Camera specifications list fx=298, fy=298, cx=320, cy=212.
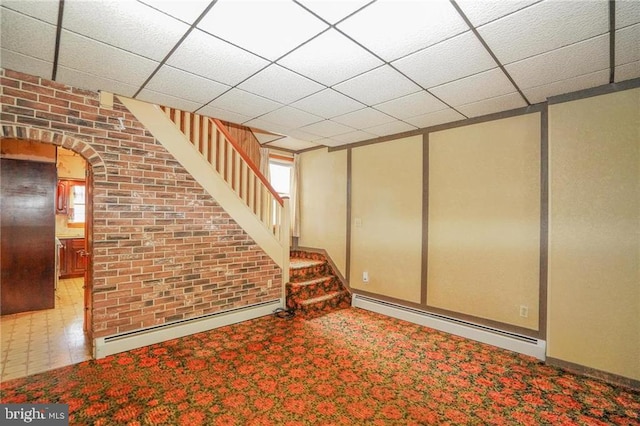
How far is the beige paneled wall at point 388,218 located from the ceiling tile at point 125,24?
336 centimetres

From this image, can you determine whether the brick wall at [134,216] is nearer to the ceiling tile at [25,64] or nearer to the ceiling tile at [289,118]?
the ceiling tile at [25,64]

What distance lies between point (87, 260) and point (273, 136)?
326 centimetres

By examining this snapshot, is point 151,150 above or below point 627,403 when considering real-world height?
above

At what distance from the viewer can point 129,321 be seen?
3264 millimetres

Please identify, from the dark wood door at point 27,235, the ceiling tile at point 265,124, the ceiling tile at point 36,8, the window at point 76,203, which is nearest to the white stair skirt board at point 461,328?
the ceiling tile at point 265,124

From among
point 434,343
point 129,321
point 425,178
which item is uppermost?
point 425,178

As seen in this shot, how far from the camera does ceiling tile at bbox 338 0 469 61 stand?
1827mm

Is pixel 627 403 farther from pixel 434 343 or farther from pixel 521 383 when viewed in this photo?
pixel 434 343

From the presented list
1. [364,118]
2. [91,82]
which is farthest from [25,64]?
[364,118]

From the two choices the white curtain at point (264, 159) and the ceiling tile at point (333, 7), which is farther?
the white curtain at point (264, 159)

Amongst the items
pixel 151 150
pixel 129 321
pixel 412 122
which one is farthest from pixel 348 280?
pixel 151 150

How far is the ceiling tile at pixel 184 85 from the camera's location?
269 centimetres

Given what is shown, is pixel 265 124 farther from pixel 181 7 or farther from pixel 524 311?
pixel 524 311

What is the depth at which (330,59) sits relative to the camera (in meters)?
2.42
